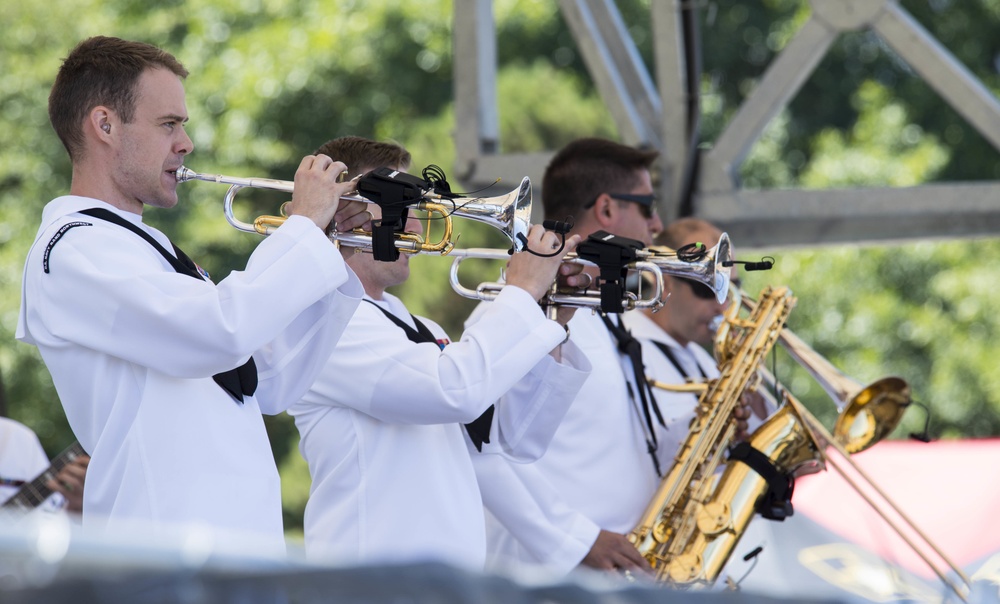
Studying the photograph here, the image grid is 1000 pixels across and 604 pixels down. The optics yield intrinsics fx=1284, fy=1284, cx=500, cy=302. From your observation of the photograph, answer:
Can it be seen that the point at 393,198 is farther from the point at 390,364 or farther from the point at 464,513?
the point at 464,513

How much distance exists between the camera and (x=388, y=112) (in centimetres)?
A: 1569

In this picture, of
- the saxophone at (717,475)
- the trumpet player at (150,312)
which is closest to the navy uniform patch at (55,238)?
the trumpet player at (150,312)

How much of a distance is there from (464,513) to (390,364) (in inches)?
17.0

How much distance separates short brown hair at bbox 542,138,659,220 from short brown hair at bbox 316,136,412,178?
1102 millimetres

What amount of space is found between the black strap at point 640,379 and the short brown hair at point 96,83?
182 centimetres

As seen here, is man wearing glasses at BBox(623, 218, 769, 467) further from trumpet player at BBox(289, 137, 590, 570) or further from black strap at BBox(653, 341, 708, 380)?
trumpet player at BBox(289, 137, 590, 570)

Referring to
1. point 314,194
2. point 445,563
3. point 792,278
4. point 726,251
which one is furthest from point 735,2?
point 445,563

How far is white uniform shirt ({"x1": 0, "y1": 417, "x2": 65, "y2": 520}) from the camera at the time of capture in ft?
15.5

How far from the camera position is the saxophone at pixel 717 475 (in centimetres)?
416

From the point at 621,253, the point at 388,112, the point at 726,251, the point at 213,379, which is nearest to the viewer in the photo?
the point at 213,379

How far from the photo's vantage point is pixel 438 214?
10.9 ft

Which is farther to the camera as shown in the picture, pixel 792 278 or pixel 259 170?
pixel 259 170

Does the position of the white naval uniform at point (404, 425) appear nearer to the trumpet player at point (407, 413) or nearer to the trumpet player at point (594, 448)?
the trumpet player at point (407, 413)

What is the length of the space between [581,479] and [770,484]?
27.3 inches
